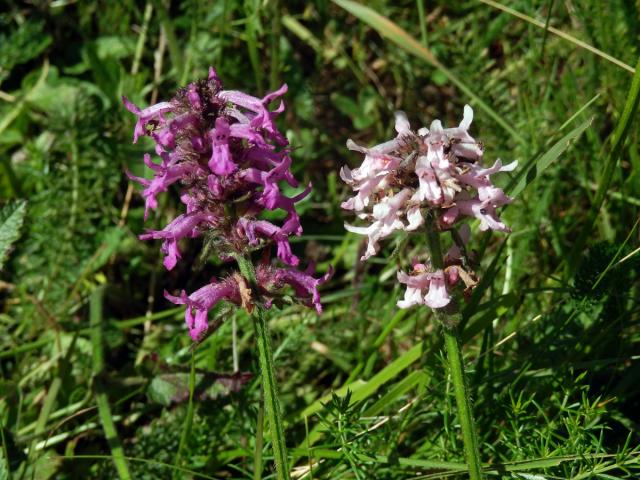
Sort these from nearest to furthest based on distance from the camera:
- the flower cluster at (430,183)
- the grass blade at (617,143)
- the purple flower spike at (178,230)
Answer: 1. the flower cluster at (430,183)
2. the purple flower spike at (178,230)
3. the grass blade at (617,143)

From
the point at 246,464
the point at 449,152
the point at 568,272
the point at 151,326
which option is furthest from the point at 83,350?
the point at 449,152

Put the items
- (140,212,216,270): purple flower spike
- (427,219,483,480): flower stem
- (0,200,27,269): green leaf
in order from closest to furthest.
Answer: (427,219,483,480): flower stem → (140,212,216,270): purple flower spike → (0,200,27,269): green leaf

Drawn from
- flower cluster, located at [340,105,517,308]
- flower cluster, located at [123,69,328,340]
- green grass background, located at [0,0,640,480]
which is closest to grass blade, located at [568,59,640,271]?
green grass background, located at [0,0,640,480]

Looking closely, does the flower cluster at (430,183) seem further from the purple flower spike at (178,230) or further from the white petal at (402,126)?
the purple flower spike at (178,230)

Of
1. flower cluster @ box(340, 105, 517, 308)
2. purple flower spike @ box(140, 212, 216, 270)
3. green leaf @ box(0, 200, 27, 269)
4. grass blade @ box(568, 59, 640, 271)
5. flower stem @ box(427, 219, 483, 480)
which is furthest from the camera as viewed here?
green leaf @ box(0, 200, 27, 269)

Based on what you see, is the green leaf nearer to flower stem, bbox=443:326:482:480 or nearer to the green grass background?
the green grass background

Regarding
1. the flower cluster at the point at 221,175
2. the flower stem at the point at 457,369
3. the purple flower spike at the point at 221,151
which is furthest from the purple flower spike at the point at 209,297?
the flower stem at the point at 457,369

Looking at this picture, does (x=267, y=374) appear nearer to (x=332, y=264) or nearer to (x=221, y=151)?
(x=221, y=151)
